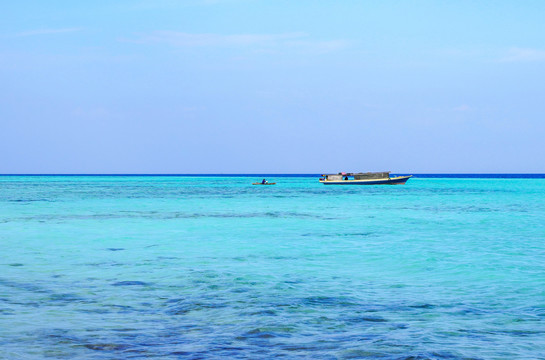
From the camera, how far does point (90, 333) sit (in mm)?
7496

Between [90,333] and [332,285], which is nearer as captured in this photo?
[90,333]

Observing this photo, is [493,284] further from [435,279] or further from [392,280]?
[392,280]

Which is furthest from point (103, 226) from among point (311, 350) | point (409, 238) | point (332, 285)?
point (311, 350)

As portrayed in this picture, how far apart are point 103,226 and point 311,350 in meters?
20.6

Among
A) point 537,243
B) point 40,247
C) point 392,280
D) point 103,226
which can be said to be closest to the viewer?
point 392,280

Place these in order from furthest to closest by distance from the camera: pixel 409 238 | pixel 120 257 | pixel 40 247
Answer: pixel 409 238, pixel 40 247, pixel 120 257

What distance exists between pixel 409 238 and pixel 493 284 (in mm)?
9432

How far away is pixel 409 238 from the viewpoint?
20.9 meters

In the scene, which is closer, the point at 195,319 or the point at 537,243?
the point at 195,319

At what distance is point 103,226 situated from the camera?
84.3ft

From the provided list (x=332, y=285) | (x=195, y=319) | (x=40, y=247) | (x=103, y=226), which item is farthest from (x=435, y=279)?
(x=103, y=226)

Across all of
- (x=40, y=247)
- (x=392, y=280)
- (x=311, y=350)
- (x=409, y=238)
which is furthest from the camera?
(x=409, y=238)

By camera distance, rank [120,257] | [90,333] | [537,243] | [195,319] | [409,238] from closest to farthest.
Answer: [90,333] → [195,319] → [120,257] → [537,243] → [409,238]

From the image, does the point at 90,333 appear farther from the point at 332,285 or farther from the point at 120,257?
the point at 120,257
